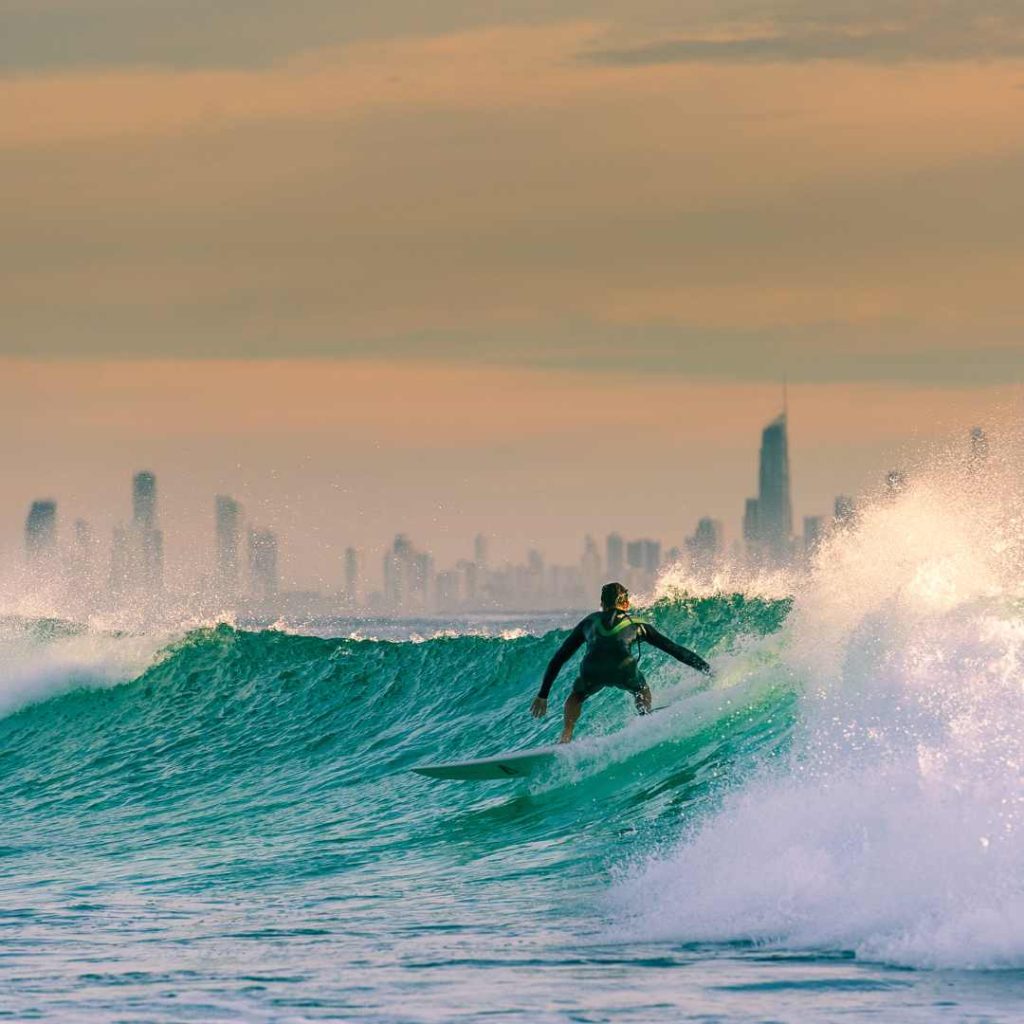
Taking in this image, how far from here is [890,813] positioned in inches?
426

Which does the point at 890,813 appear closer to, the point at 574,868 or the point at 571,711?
the point at 574,868

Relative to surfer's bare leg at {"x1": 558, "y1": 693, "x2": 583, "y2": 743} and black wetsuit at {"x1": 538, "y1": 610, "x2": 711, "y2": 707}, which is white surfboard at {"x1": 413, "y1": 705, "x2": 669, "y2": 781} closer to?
surfer's bare leg at {"x1": 558, "y1": 693, "x2": 583, "y2": 743}

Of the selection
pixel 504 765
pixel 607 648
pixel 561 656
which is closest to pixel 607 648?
pixel 607 648

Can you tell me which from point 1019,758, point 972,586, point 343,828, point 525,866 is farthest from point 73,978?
point 972,586

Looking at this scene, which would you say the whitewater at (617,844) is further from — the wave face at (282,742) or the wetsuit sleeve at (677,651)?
the wetsuit sleeve at (677,651)

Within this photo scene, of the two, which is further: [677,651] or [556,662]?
[556,662]

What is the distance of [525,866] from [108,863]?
423 centimetres

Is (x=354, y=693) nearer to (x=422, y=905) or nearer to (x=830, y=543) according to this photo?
(x=830, y=543)

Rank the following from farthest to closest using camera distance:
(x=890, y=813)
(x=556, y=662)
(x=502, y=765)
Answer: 1. (x=502, y=765)
2. (x=556, y=662)
3. (x=890, y=813)

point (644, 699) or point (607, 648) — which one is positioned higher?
point (607, 648)

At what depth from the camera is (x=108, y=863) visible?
1566 centimetres

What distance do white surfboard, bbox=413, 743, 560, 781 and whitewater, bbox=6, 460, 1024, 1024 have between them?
8.8 inches

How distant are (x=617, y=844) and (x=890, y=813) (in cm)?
354

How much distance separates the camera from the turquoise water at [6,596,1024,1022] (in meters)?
8.95
